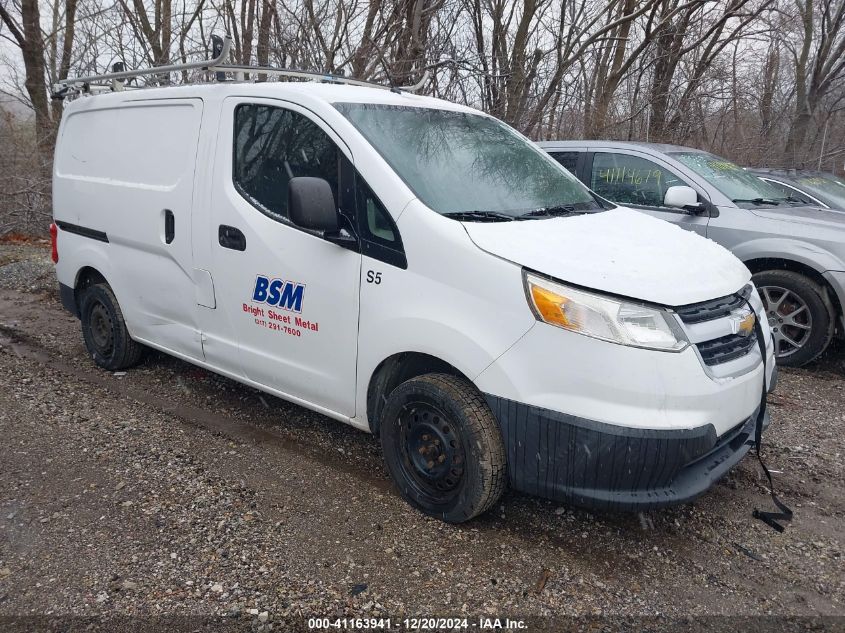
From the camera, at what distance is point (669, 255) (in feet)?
9.86

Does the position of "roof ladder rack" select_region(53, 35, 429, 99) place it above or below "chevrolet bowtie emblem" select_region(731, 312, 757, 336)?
above

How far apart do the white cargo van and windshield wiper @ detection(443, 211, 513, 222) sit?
0.05ft

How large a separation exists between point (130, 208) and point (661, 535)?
3723mm

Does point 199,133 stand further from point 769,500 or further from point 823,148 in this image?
point 823,148

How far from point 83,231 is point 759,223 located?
5312 millimetres

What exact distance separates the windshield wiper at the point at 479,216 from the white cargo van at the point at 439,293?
0.05 ft

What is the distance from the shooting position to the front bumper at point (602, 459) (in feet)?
8.34

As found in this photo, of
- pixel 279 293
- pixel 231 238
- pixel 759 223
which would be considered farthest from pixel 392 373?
pixel 759 223

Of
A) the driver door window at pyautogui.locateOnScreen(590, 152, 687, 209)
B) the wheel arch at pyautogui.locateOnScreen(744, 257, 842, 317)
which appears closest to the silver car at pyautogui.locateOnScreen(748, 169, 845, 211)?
the wheel arch at pyautogui.locateOnScreen(744, 257, 842, 317)

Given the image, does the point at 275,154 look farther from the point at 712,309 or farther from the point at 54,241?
the point at 54,241

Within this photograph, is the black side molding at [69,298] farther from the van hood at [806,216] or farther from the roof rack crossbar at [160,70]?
the van hood at [806,216]

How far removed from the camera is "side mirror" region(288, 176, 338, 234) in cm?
301

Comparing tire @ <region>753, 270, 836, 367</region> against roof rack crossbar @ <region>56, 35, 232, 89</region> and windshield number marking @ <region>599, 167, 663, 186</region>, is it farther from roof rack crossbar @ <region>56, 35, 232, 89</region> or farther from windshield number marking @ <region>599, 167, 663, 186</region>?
roof rack crossbar @ <region>56, 35, 232, 89</region>


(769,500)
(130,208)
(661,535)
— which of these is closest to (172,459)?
(130,208)
